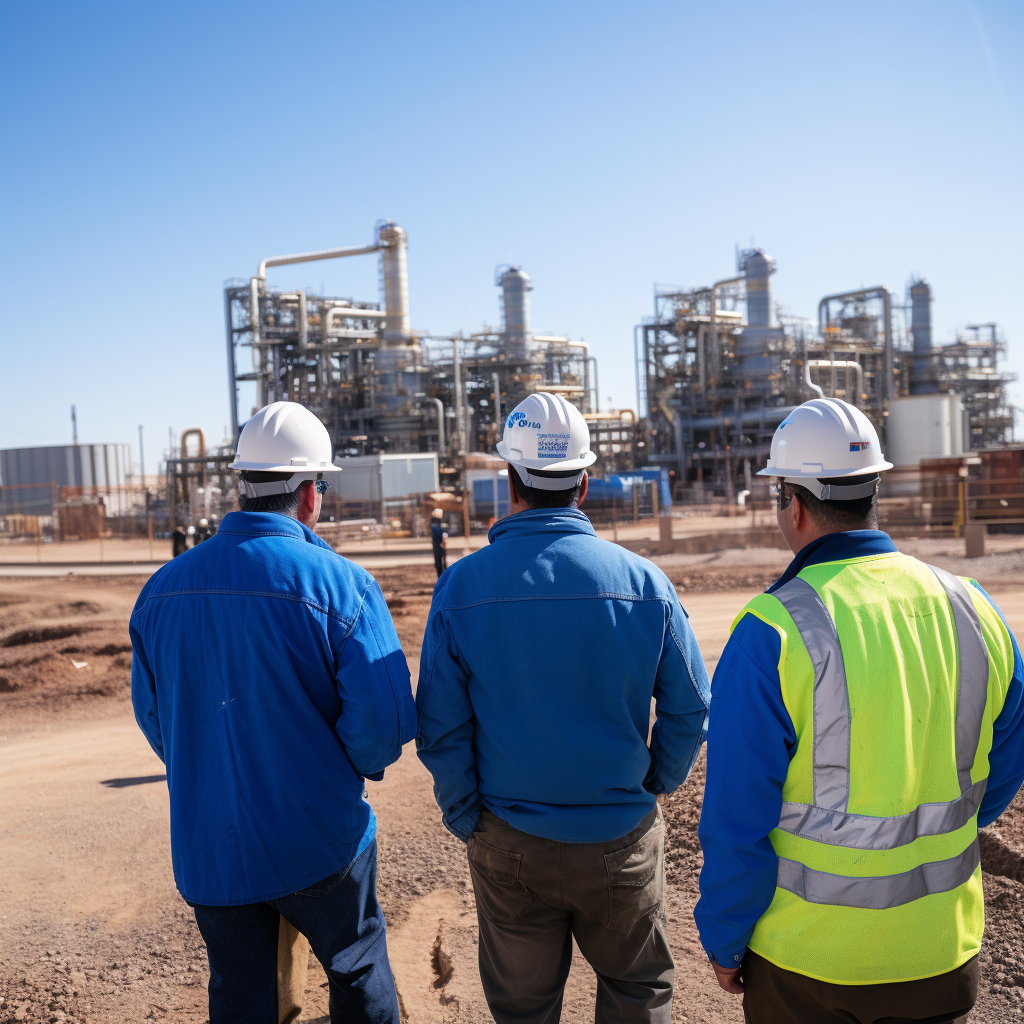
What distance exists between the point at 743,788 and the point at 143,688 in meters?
1.88

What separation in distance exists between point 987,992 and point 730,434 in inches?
1740

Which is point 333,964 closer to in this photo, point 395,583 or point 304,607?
point 304,607

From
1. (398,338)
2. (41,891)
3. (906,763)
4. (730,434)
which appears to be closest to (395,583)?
(41,891)

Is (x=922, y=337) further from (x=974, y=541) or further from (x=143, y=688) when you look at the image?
(x=143, y=688)

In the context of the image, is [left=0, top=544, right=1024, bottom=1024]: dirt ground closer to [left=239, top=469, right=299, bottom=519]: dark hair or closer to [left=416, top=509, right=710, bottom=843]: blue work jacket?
[left=416, top=509, right=710, bottom=843]: blue work jacket

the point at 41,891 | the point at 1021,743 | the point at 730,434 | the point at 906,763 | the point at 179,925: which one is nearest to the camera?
the point at 906,763

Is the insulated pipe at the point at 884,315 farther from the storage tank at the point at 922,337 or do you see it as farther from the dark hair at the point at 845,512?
the dark hair at the point at 845,512

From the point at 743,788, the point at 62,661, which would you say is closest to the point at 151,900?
the point at 743,788

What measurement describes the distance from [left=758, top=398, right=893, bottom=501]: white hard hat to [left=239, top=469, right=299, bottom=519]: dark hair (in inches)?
58.5

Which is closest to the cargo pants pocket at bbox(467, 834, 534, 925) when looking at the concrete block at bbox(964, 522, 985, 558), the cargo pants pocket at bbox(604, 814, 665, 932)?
the cargo pants pocket at bbox(604, 814, 665, 932)

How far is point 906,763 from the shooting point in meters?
1.91

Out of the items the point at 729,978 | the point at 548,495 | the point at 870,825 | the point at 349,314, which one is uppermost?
the point at 349,314

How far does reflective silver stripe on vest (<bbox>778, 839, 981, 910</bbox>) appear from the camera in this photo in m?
1.88

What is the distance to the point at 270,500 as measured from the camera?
274 cm
